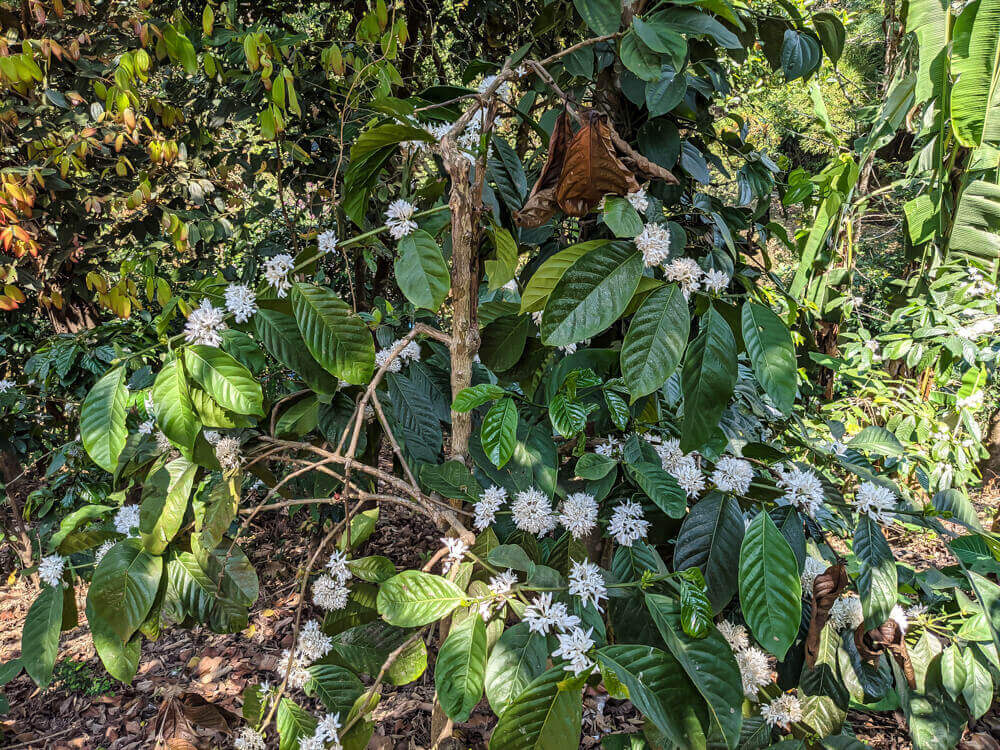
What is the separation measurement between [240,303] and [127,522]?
1.14ft

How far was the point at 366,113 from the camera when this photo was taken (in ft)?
7.00

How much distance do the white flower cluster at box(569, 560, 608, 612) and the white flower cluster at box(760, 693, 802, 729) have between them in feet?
0.94

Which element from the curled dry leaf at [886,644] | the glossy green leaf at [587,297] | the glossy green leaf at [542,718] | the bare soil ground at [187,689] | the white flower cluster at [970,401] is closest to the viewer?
the glossy green leaf at [542,718]

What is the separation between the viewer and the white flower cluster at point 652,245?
635 millimetres

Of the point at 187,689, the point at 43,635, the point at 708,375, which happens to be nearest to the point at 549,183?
the point at 708,375

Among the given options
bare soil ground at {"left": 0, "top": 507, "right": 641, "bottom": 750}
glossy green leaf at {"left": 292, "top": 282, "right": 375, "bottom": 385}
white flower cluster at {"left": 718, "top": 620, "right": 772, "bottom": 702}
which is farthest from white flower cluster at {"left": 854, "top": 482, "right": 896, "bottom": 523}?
bare soil ground at {"left": 0, "top": 507, "right": 641, "bottom": 750}

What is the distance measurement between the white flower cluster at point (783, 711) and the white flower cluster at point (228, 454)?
29.2 inches

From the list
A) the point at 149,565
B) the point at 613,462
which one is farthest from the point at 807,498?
the point at 149,565

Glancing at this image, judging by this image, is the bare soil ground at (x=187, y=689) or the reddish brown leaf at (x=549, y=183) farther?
the bare soil ground at (x=187, y=689)

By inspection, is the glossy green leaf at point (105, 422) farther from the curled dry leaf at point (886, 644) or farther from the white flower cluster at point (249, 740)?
the curled dry leaf at point (886, 644)

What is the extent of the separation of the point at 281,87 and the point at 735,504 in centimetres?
163

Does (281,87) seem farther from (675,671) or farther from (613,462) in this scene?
(675,671)

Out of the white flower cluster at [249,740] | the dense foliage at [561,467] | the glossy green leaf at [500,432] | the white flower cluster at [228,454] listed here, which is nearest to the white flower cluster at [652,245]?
the dense foliage at [561,467]

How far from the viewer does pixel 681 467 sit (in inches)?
29.8
